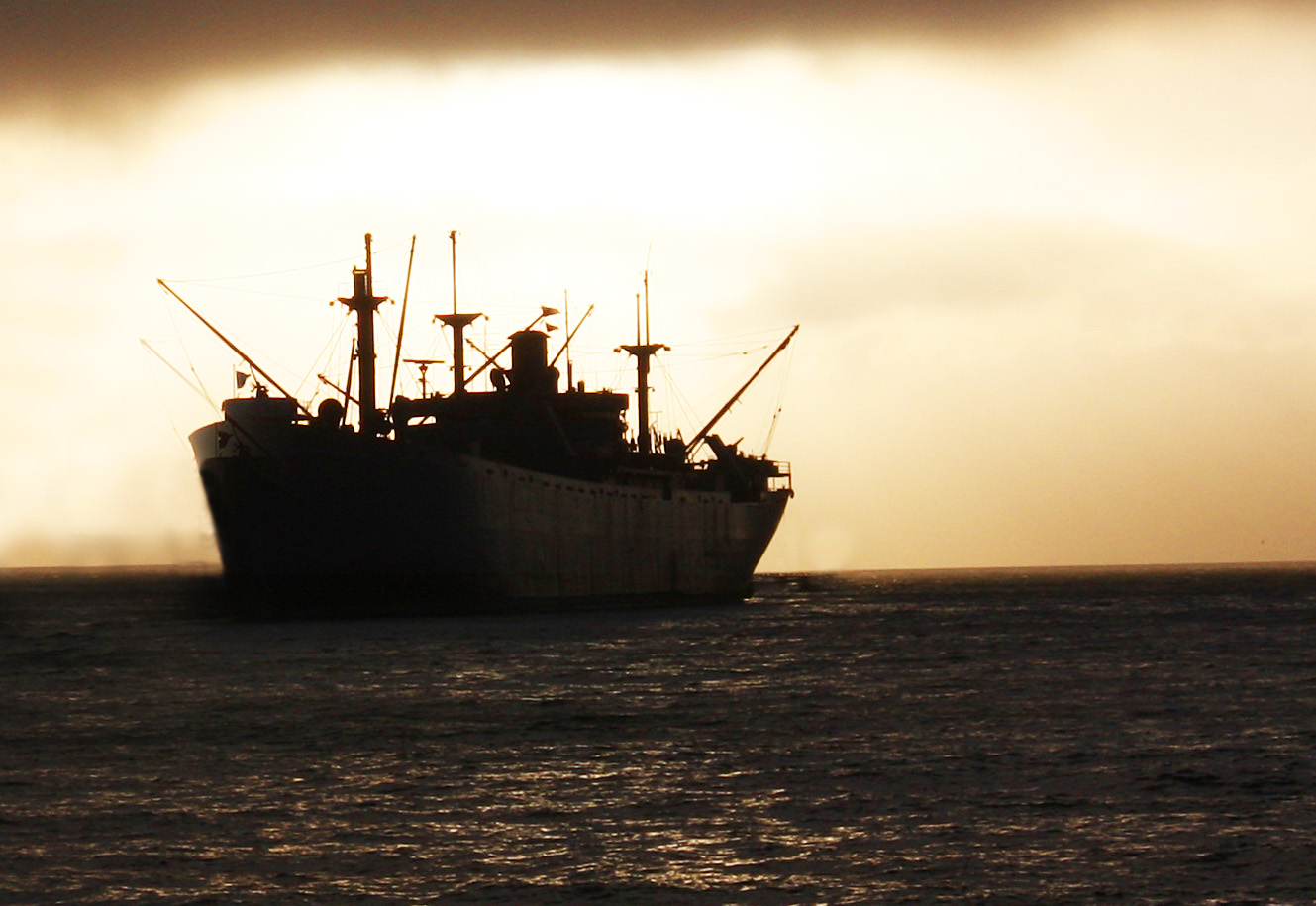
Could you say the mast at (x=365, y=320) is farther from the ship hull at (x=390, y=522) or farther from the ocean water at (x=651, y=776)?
the ocean water at (x=651, y=776)

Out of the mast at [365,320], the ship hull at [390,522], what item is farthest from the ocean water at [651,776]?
the mast at [365,320]

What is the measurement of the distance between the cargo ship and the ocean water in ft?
47.6

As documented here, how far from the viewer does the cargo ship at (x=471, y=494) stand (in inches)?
3113

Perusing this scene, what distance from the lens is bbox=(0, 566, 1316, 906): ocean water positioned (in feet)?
71.0

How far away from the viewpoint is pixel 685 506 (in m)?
109

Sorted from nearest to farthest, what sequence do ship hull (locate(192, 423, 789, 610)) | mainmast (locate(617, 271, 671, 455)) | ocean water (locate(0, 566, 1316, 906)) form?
1. ocean water (locate(0, 566, 1316, 906))
2. ship hull (locate(192, 423, 789, 610))
3. mainmast (locate(617, 271, 671, 455))

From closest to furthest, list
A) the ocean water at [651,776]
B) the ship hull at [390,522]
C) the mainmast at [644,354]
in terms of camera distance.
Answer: the ocean water at [651,776], the ship hull at [390,522], the mainmast at [644,354]

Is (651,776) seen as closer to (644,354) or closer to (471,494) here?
(471,494)

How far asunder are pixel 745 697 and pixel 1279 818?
2149 centimetres

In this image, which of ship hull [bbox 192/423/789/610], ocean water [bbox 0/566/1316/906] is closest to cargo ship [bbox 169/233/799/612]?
ship hull [bbox 192/423/789/610]

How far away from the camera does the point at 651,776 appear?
30844 millimetres

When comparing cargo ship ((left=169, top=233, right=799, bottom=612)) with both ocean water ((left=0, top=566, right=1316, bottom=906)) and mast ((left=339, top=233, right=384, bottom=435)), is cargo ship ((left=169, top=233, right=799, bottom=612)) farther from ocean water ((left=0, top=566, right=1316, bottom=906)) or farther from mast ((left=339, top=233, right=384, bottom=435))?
ocean water ((left=0, top=566, right=1316, bottom=906))

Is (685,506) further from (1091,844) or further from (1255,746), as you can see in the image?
(1091,844)

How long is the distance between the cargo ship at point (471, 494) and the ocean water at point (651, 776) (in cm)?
1451
